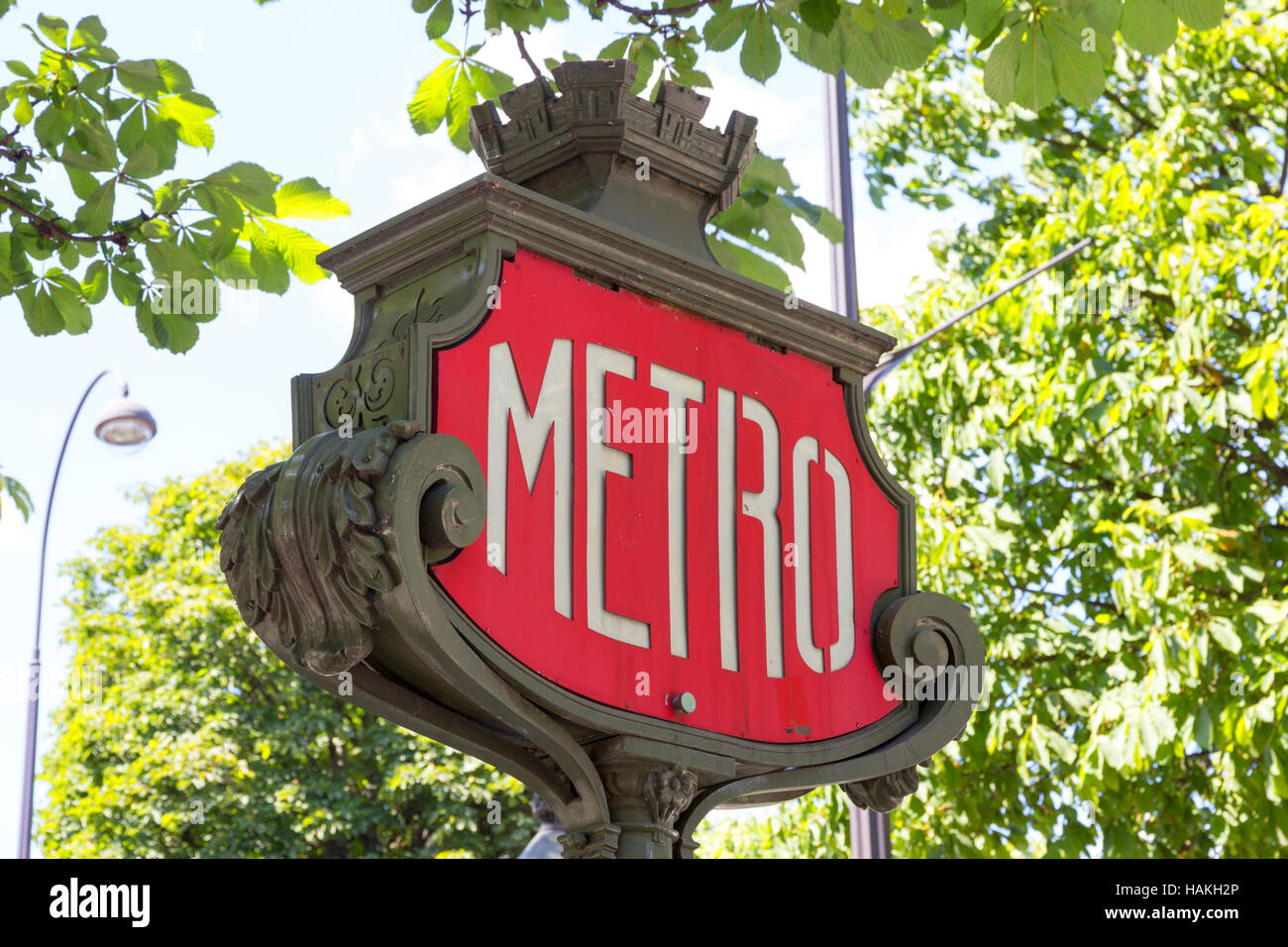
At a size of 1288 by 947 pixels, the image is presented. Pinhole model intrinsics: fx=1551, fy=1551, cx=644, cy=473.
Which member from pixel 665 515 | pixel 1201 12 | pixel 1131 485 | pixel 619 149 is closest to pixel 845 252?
pixel 1131 485

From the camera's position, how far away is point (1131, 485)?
889 cm

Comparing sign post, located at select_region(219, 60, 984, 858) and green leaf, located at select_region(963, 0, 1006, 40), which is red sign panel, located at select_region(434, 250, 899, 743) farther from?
green leaf, located at select_region(963, 0, 1006, 40)

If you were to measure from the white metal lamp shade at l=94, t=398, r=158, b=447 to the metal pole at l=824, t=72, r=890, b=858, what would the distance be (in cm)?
913

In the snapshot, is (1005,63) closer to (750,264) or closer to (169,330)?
(750,264)

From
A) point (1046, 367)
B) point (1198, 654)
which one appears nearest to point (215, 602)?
point (1046, 367)

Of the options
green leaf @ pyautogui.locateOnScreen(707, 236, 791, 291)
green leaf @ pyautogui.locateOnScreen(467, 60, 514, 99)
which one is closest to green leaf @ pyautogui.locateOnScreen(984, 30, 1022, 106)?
green leaf @ pyautogui.locateOnScreen(707, 236, 791, 291)

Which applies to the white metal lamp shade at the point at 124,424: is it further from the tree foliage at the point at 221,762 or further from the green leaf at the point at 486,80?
the green leaf at the point at 486,80

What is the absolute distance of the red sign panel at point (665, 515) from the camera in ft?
7.22

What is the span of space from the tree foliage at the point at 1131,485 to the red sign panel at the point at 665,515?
5.30m

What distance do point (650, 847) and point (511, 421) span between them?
0.67m

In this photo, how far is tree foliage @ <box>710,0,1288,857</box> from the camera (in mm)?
7723

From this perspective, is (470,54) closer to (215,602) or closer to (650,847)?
(650,847)

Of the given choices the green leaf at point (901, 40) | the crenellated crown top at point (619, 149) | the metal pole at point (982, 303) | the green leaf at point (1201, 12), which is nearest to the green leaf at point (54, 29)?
the crenellated crown top at point (619, 149)

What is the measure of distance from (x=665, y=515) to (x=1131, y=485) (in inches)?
279
